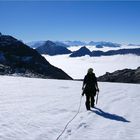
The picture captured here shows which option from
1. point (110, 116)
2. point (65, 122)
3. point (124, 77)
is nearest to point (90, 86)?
point (110, 116)

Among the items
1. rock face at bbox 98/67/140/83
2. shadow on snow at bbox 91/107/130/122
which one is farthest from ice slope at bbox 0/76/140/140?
rock face at bbox 98/67/140/83

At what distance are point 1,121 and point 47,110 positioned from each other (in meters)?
3.69

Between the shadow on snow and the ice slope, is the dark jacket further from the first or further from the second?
the shadow on snow

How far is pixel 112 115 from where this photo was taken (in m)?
14.4

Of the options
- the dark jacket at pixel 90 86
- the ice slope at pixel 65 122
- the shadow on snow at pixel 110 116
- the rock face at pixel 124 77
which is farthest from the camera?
the rock face at pixel 124 77

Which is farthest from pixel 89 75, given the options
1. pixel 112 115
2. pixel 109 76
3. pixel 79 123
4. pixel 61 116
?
pixel 109 76

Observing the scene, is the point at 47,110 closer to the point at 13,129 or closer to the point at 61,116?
the point at 61,116

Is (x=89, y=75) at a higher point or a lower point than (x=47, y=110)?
higher

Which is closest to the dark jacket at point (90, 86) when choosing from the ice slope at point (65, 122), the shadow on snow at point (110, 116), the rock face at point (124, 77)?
the ice slope at point (65, 122)

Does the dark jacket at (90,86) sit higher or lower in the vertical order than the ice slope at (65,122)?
higher

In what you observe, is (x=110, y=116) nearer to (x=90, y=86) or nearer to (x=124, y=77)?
(x=90, y=86)

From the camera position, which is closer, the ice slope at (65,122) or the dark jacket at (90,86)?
the ice slope at (65,122)

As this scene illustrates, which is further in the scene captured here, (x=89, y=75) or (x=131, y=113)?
(x=89, y=75)

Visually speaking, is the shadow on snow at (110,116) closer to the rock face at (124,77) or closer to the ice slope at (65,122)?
the ice slope at (65,122)
